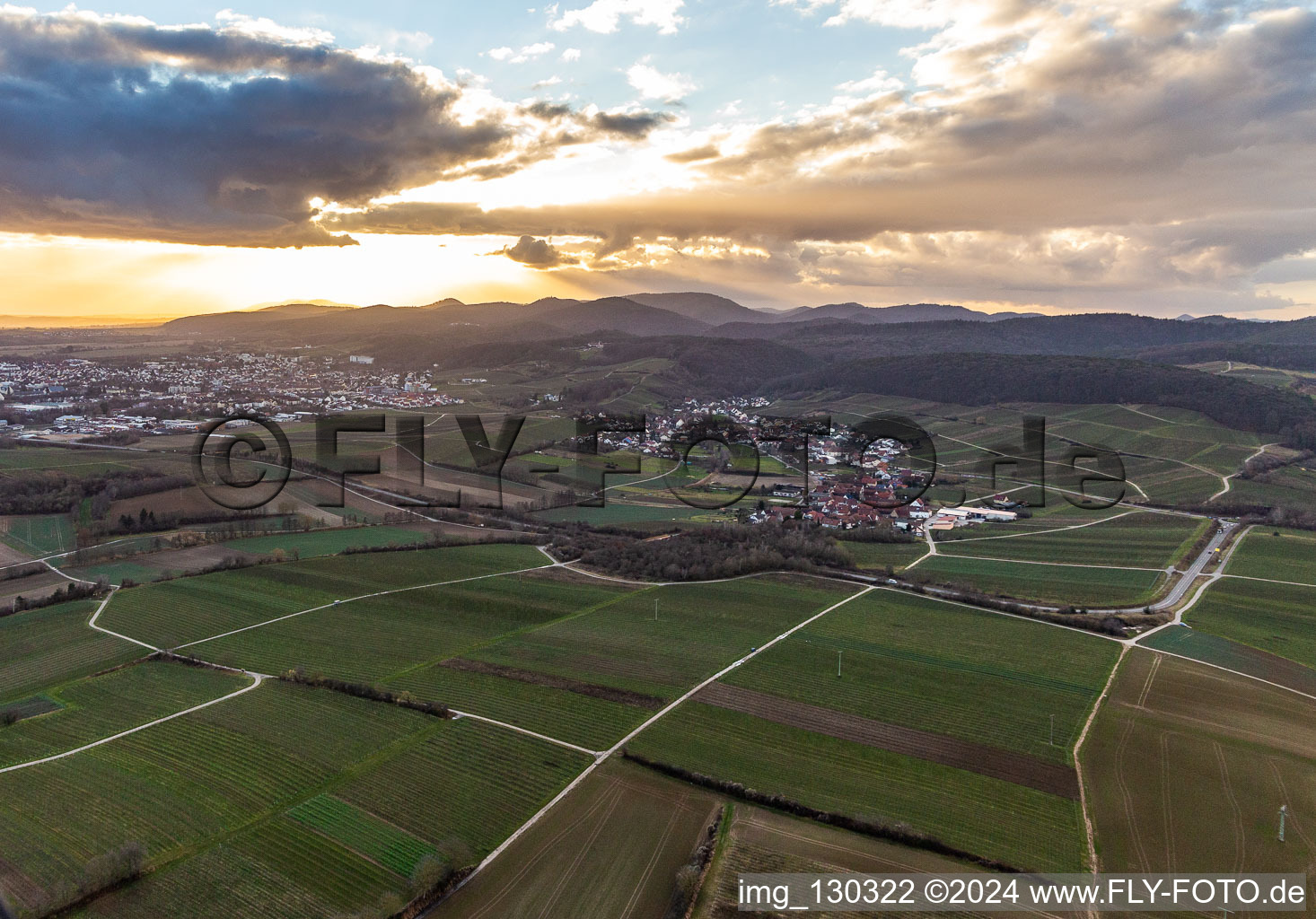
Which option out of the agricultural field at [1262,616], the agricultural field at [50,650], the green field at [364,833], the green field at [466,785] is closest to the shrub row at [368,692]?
the green field at [466,785]

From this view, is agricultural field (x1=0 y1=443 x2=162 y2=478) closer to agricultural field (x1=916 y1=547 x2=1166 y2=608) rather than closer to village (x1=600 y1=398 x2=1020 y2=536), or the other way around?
village (x1=600 y1=398 x2=1020 y2=536)

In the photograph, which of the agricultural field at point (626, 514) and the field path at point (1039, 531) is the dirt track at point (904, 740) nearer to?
the agricultural field at point (626, 514)

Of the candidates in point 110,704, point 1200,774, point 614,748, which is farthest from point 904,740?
point 110,704

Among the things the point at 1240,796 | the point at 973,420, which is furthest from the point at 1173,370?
the point at 1240,796

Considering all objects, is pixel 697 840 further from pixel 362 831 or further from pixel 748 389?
pixel 748 389

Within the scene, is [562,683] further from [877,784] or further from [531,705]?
[877,784]

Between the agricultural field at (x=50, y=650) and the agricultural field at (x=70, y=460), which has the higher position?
the agricultural field at (x=70, y=460)
